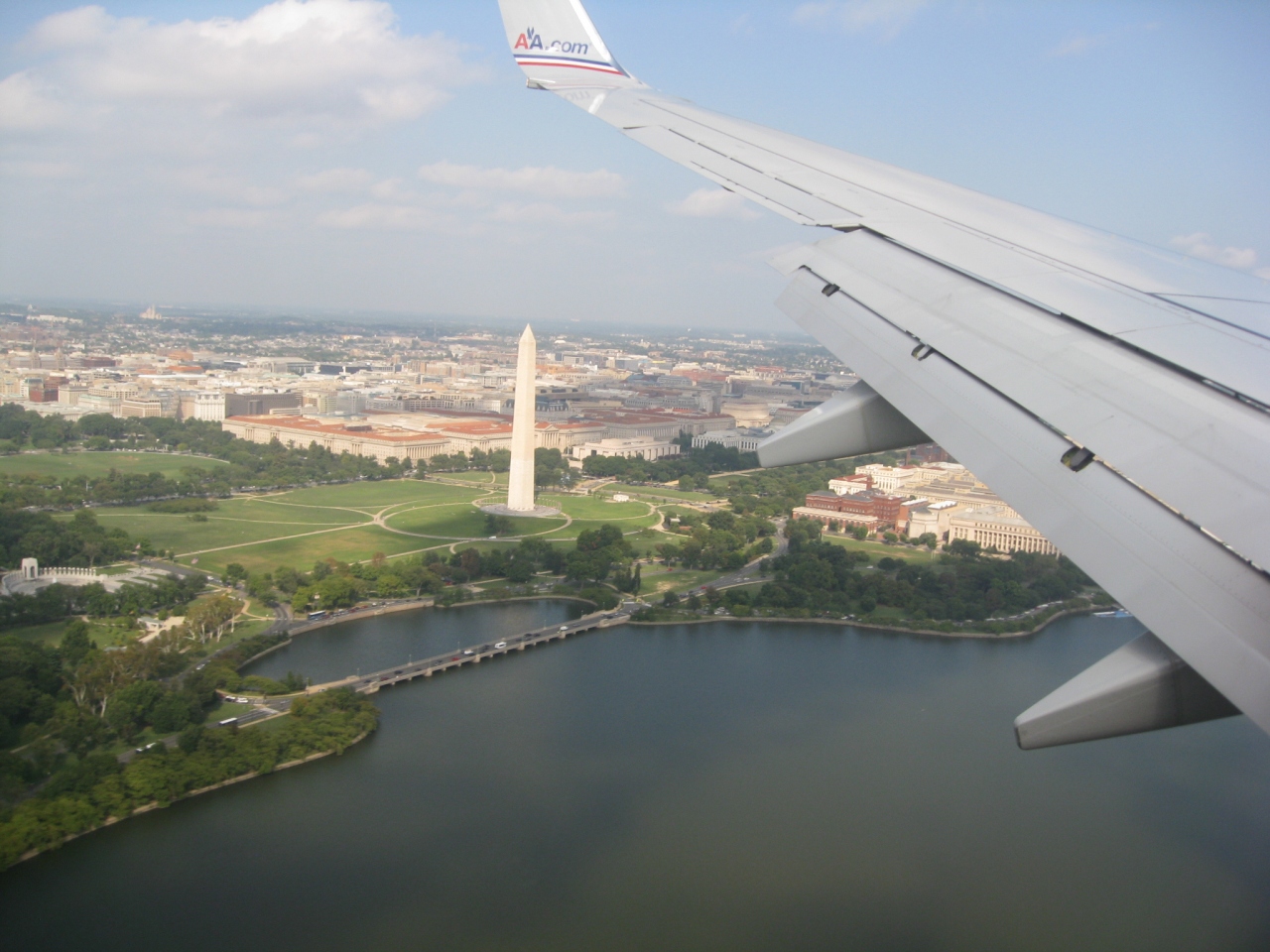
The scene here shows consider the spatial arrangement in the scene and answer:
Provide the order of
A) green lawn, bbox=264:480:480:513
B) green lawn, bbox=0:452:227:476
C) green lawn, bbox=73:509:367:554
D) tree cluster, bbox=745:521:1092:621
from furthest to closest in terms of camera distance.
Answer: green lawn, bbox=0:452:227:476 → green lawn, bbox=264:480:480:513 → green lawn, bbox=73:509:367:554 → tree cluster, bbox=745:521:1092:621

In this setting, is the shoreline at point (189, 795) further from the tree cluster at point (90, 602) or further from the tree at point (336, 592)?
the tree cluster at point (90, 602)

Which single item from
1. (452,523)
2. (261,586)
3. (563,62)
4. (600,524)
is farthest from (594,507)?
(563,62)

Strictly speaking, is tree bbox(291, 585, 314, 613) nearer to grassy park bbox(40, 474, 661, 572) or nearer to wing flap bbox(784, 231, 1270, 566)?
grassy park bbox(40, 474, 661, 572)

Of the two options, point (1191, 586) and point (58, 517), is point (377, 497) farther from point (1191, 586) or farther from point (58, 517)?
point (1191, 586)

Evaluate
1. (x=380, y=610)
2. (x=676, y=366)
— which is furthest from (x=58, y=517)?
(x=676, y=366)

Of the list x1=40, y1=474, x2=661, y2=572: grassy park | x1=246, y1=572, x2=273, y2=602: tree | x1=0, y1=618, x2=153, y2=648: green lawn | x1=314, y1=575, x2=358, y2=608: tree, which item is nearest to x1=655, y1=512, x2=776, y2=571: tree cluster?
x1=40, y1=474, x2=661, y2=572: grassy park

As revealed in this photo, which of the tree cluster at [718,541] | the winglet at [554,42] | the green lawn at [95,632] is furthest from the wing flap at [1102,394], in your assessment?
the tree cluster at [718,541]
